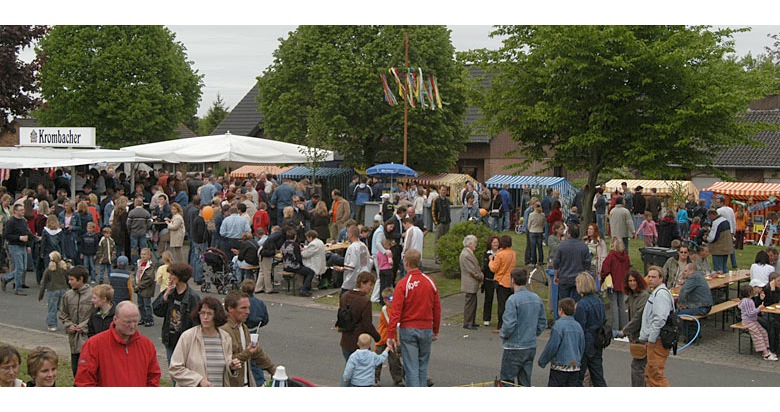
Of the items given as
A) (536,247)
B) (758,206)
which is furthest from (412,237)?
(758,206)

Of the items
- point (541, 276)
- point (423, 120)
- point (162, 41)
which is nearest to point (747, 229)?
point (541, 276)

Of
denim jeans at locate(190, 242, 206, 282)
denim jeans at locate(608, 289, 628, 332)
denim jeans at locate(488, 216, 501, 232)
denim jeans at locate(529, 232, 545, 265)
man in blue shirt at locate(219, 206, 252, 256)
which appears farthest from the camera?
denim jeans at locate(488, 216, 501, 232)

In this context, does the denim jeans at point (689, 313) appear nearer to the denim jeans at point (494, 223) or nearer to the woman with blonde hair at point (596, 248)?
the woman with blonde hair at point (596, 248)

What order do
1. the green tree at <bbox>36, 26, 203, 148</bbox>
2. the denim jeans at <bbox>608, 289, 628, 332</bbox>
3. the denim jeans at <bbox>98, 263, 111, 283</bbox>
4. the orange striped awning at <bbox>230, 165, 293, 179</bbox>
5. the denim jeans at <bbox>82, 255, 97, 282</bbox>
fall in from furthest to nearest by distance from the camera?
the green tree at <bbox>36, 26, 203, 148</bbox> → the orange striped awning at <bbox>230, 165, 293, 179</bbox> → the denim jeans at <bbox>82, 255, 97, 282</bbox> → the denim jeans at <bbox>98, 263, 111, 283</bbox> → the denim jeans at <bbox>608, 289, 628, 332</bbox>

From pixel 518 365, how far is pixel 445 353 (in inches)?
113

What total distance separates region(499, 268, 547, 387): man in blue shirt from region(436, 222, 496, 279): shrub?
7417 millimetres

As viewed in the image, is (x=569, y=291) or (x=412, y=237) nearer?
(x=569, y=291)

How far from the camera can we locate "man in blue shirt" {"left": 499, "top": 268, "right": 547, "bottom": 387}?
9.55 m

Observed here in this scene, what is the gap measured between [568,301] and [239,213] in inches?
406

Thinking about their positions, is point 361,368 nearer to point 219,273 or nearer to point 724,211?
point 219,273

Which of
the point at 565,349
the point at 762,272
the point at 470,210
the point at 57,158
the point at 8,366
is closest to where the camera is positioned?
the point at 8,366

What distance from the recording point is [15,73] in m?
23.0

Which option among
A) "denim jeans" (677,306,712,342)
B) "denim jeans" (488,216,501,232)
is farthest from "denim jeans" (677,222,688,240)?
"denim jeans" (677,306,712,342)

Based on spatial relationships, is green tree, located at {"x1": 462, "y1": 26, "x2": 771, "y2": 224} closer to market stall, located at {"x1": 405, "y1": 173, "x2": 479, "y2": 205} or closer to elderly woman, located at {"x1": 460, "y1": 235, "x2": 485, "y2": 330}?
elderly woman, located at {"x1": 460, "y1": 235, "x2": 485, "y2": 330}
